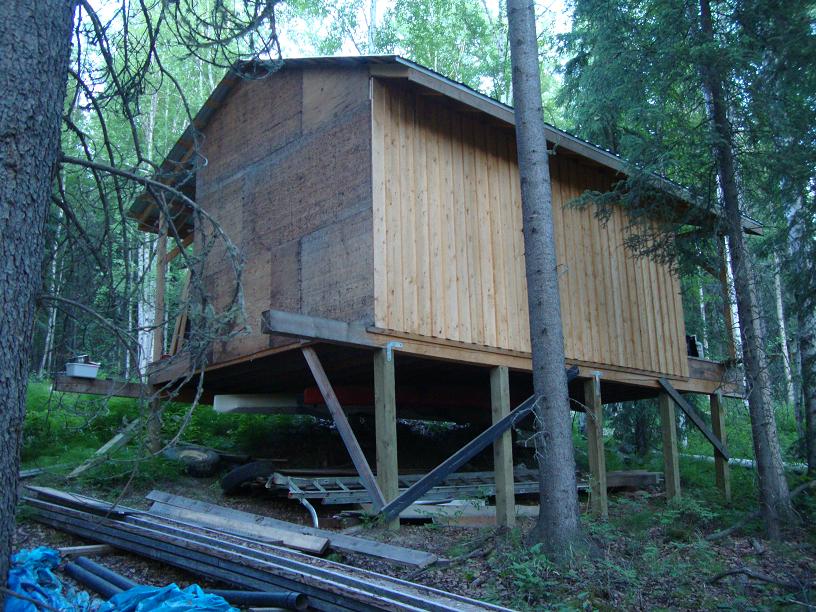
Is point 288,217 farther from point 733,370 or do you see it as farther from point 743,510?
point 733,370

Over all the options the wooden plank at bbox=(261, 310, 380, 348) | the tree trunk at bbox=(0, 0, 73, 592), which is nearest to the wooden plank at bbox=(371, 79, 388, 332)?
the wooden plank at bbox=(261, 310, 380, 348)

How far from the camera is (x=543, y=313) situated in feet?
26.6

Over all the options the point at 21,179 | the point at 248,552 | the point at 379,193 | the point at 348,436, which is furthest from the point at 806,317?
the point at 21,179

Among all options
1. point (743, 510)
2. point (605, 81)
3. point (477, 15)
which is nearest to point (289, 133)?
point (605, 81)

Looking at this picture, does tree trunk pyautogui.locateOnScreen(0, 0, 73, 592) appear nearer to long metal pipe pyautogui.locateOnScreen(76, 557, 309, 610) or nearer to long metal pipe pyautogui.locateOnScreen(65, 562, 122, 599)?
long metal pipe pyautogui.locateOnScreen(76, 557, 309, 610)

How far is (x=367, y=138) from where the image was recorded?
9.75 meters

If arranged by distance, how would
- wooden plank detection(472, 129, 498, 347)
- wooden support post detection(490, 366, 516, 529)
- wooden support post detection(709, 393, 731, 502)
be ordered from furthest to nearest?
wooden support post detection(709, 393, 731, 502) → wooden plank detection(472, 129, 498, 347) → wooden support post detection(490, 366, 516, 529)

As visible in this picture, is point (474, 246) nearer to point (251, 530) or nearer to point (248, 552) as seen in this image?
point (251, 530)

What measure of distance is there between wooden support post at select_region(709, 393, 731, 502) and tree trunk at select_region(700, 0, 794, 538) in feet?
10.1

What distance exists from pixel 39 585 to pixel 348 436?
13.1ft

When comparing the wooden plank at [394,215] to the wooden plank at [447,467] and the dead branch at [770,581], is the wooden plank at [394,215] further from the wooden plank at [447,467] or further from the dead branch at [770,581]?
the dead branch at [770,581]

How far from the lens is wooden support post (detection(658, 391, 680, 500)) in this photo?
13000 millimetres

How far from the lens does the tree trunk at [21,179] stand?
3.58m

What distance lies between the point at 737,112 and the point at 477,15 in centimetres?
1957
